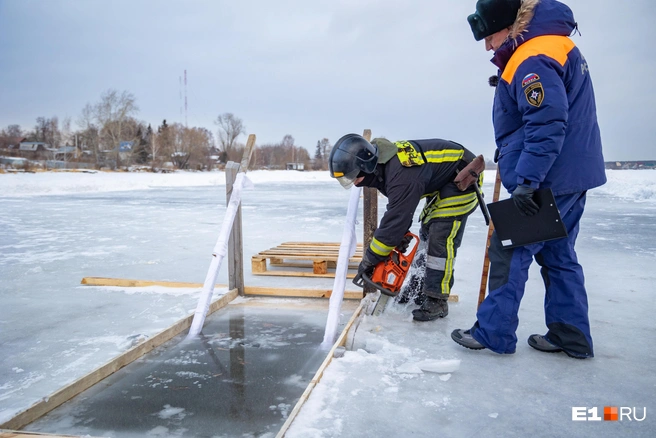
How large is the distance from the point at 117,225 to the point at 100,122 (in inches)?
2055

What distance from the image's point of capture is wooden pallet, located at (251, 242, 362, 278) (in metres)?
5.34

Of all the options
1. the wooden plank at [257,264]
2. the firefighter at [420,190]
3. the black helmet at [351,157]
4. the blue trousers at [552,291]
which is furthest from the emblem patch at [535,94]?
the wooden plank at [257,264]

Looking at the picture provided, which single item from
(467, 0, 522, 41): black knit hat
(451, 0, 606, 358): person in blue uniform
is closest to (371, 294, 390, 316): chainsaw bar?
(451, 0, 606, 358): person in blue uniform

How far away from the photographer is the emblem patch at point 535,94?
2.38 metres

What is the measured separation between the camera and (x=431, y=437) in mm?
1927

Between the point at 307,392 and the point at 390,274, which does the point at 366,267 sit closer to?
the point at 390,274

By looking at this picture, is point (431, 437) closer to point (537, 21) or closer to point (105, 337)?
point (537, 21)

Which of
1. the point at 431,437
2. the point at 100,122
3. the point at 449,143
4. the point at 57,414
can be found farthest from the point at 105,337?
the point at 100,122

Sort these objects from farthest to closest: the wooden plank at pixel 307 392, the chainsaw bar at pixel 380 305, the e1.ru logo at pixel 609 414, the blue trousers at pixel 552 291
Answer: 1. the chainsaw bar at pixel 380 305
2. the blue trousers at pixel 552 291
3. the e1.ru logo at pixel 609 414
4. the wooden plank at pixel 307 392

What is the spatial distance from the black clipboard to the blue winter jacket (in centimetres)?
10

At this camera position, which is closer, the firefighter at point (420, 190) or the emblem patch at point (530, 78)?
the emblem patch at point (530, 78)

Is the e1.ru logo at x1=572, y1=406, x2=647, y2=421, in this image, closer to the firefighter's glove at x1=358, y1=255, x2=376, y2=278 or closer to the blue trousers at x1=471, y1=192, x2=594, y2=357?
the blue trousers at x1=471, y1=192, x2=594, y2=357

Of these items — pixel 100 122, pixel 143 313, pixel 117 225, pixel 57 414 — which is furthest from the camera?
pixel 100 122

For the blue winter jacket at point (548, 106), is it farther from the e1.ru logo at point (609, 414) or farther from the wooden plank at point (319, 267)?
the wooden plank at point (319, 267)
